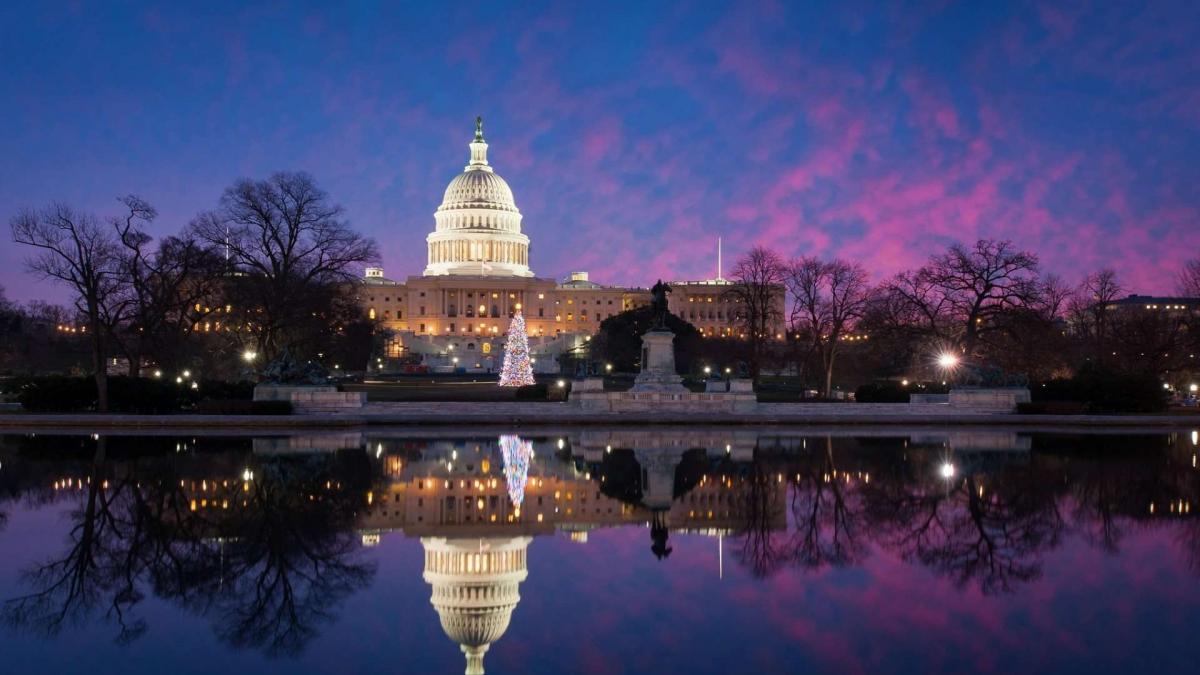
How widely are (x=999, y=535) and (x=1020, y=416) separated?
2328 cm

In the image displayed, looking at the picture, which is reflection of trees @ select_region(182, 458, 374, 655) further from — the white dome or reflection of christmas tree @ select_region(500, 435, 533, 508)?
the white dome

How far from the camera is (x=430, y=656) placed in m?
8.75

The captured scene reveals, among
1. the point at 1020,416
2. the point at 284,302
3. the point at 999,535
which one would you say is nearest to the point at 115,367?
the point at 284,302

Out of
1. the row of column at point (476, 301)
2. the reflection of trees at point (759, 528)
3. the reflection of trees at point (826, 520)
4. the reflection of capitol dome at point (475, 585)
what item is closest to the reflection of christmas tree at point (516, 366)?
the reflection of trees at point (826, 520)

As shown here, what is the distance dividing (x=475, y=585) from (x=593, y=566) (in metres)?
1.60

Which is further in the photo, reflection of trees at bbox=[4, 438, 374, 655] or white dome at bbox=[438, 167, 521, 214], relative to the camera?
white dome at bbox=[438, 167, 521, 214]

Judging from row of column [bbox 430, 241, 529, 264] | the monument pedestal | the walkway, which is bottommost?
the walkway

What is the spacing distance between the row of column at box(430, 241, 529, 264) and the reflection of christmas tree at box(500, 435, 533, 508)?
119986mm

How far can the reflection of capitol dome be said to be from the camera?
9.37 m

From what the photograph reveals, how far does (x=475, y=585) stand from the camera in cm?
1082

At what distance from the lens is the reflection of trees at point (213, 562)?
978cm

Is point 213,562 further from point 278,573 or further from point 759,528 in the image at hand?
point 759,528

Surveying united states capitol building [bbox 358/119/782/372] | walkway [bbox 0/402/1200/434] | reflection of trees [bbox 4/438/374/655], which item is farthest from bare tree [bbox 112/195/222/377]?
united states capitol building [bbox 358/119/782/372]

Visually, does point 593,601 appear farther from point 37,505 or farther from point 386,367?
point 386,367
